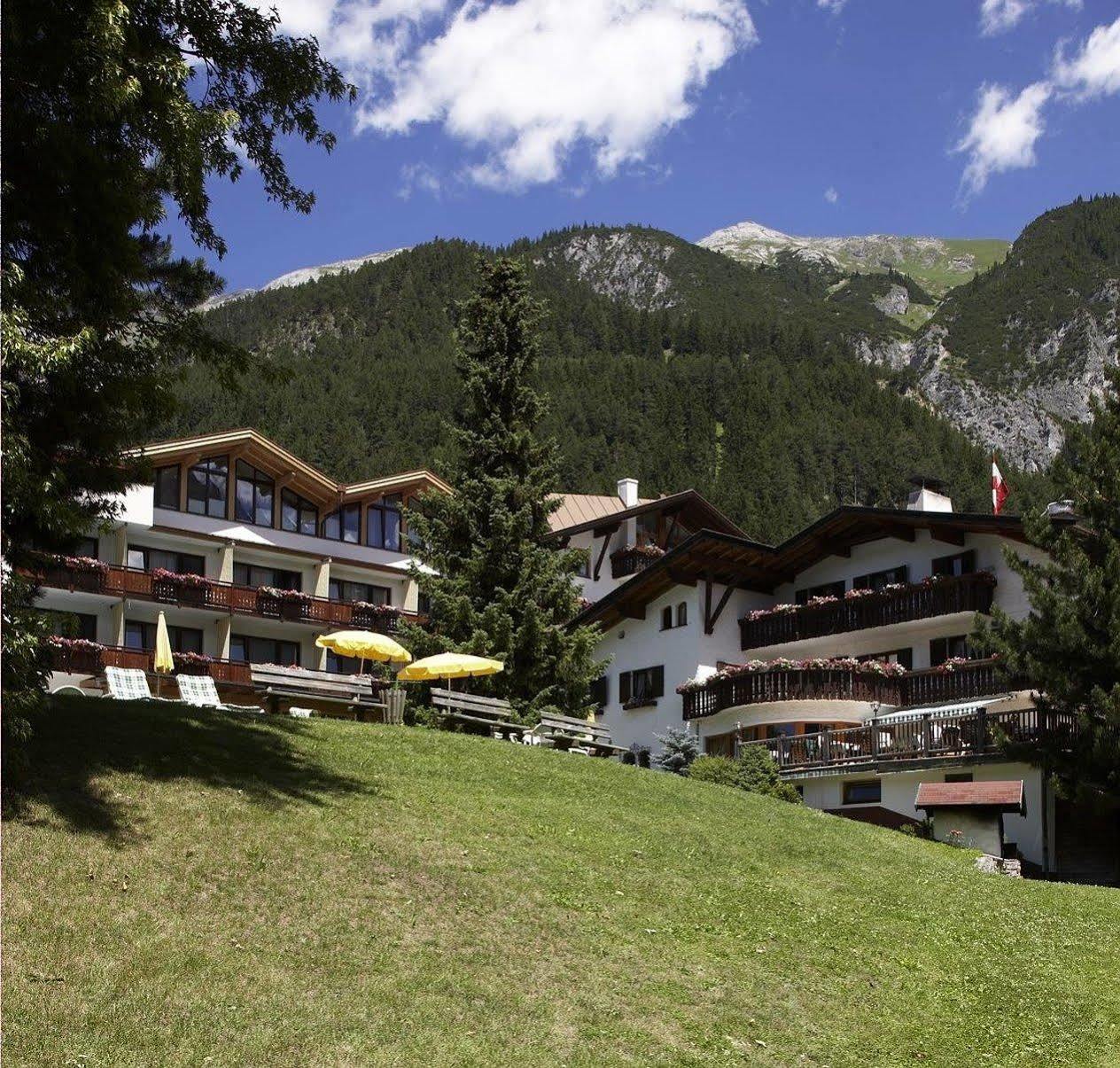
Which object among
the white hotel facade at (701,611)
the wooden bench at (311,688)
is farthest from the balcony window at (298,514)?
the wooden bench at (311,688)

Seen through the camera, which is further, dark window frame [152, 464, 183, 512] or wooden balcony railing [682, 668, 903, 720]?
dark window frame [152, 464, 183, 512]

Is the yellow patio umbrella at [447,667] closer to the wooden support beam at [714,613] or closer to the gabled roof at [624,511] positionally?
the wooden support beam at [714,613]

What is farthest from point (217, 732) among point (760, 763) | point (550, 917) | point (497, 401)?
point (497, 401)

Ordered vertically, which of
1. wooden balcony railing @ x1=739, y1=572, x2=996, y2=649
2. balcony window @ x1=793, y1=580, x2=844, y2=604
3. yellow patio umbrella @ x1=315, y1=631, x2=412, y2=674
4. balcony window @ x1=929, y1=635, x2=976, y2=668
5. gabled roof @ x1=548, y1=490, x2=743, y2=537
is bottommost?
yellow patio umbrella @ x1=315, y1=631, x2=412, y2=674

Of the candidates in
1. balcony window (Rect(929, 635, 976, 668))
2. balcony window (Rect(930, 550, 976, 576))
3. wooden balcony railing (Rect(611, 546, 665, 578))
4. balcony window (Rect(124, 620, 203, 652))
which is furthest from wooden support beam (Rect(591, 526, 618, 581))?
balcony window (Rect(929, 635, 976, 668))

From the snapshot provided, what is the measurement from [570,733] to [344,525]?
28.0 m

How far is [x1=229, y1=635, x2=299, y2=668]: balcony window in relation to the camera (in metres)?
55.2

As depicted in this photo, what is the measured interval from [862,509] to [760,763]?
10103 mm

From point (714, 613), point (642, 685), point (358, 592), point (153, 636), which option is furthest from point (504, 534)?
point (358, 592)

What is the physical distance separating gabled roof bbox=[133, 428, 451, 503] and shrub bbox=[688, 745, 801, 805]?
21.5 m

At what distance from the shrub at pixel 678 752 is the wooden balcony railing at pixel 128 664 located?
16650mm

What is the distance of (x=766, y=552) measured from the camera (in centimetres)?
4397

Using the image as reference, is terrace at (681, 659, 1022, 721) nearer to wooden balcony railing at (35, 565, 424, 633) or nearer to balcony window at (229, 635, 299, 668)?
wooden balcony railing at (35, 565, 424, 633)

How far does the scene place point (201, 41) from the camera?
18.2 m
